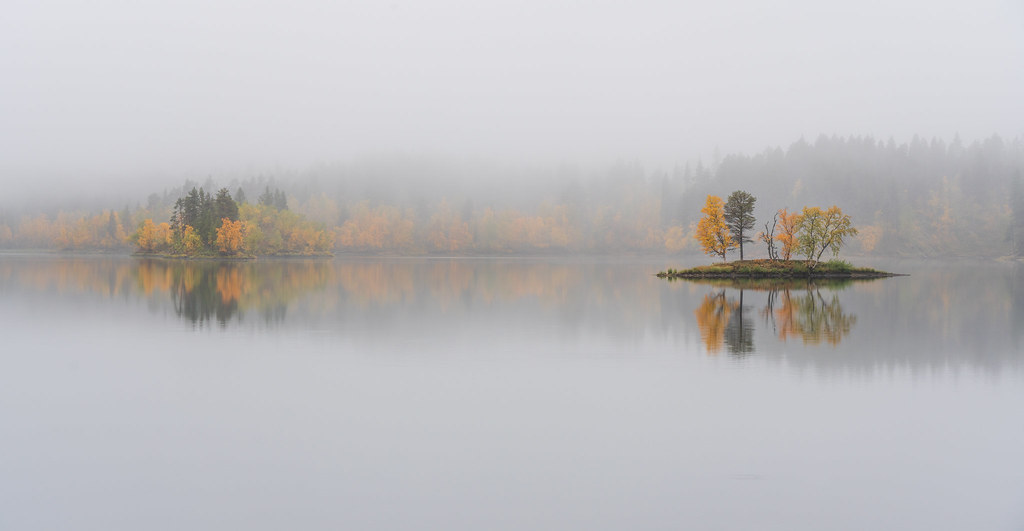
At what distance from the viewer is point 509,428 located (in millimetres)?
13602

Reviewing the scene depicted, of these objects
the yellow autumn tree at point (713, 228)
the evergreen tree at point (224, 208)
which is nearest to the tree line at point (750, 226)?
the yellow autumn tree at point (713, 228)

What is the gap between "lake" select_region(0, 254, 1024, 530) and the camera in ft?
32.4

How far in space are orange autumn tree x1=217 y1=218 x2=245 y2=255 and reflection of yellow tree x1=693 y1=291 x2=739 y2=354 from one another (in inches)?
4741

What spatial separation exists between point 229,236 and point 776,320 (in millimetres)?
133091

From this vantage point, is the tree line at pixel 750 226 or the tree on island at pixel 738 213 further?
the tree line at pixel 750 226

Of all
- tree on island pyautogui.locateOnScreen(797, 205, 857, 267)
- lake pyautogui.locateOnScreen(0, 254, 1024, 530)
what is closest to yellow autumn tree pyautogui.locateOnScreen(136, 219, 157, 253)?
tree on island pyautogui.locateOnScreen(797, 205, 857, 267)

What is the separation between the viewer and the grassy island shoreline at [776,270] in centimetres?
7450

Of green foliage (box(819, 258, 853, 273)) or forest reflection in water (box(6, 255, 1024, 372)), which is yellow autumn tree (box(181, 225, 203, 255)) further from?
green foliage (box(819, 258, 853, 273))

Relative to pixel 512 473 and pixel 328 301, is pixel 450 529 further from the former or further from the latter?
pixel 328 301

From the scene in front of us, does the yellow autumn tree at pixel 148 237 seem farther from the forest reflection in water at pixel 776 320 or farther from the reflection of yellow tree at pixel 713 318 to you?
the reflection of yellow tree at pixel 713 318

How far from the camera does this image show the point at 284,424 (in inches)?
547

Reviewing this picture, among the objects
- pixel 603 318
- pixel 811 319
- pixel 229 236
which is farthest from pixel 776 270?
pixel 229 236

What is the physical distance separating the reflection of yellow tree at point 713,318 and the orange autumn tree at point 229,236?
120 m

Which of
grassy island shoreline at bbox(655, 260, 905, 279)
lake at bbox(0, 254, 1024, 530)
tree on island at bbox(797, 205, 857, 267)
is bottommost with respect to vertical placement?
lake at bbox(0, 254, 1024, 530)
